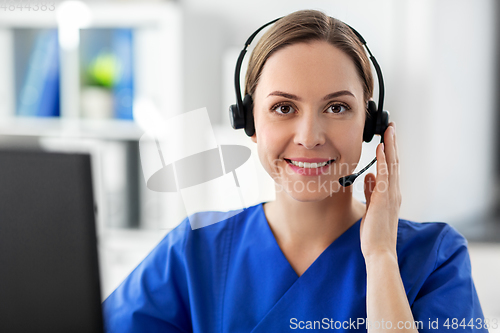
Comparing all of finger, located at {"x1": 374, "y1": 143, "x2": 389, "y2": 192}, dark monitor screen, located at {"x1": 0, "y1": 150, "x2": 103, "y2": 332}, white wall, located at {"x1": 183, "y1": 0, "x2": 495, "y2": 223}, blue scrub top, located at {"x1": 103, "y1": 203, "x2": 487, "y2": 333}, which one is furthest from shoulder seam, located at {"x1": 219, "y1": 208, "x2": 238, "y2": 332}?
white wall, located at {"x1": 183, "y1": 0, "x2": 495, "y2": 223}

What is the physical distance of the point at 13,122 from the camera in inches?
94.0

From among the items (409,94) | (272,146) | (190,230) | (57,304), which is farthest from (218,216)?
(409,94)

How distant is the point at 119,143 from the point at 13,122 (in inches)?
24.4

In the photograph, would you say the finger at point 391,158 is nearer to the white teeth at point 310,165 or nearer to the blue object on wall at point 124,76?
the white teeth at point 310,165

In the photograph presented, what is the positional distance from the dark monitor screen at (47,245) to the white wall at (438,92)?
5.34 ft

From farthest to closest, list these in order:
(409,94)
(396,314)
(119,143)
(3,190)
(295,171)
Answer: (119,143) → (409,94) → (295,171) → (396,314) → (3,190)

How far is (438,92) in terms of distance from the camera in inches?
76.8

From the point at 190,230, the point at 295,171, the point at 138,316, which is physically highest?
the point at 295,171

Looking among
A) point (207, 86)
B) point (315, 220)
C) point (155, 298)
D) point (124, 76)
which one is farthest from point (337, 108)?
point (124, 76)

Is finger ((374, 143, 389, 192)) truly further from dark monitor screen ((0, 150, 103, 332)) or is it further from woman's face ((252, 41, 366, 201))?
dark monitor screen ((0, 150, 103, 332))

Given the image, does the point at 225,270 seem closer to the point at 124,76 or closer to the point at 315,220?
the point at 315,220

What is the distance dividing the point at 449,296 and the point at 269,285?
33 cm

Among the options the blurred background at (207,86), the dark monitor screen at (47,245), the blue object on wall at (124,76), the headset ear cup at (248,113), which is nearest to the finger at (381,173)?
the headset ear cup at (248,113)

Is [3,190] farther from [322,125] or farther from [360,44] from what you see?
[360,44]
